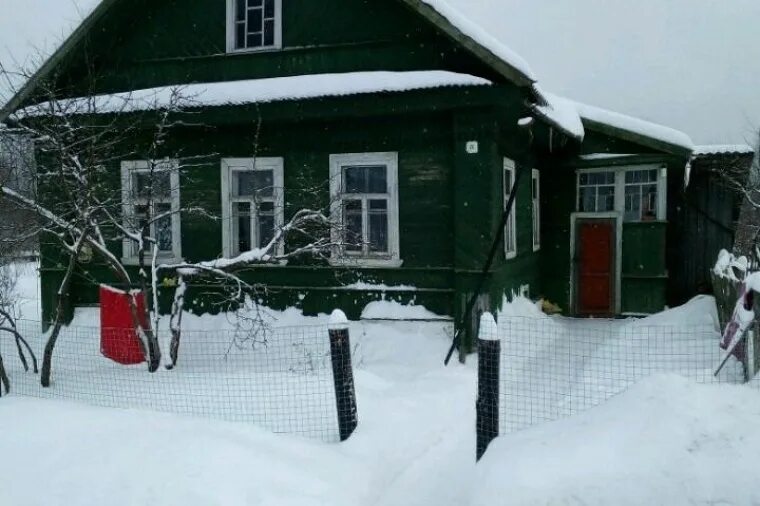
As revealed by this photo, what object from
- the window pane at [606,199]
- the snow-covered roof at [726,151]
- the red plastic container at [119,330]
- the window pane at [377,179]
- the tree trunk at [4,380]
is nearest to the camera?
the tree trunk at [4,380]

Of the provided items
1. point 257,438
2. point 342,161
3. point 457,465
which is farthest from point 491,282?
point 257,438

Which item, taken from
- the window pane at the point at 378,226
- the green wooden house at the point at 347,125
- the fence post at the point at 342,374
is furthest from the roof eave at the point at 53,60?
the fence post at the point at 342,374

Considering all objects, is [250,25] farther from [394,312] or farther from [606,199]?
[606,199]

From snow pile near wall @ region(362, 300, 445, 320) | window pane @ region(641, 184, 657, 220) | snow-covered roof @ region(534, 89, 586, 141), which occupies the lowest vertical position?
snow pile near wall @ region(362, 300, 445, 320)

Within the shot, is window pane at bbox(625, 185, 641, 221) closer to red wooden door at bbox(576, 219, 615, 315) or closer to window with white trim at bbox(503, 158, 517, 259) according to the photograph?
red wooden door at bbox(576, 219, 615, 315)

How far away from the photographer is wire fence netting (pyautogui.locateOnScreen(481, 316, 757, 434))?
569 cm

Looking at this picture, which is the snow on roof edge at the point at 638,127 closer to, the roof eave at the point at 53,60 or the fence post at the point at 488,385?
the fence post at the point at 488,385

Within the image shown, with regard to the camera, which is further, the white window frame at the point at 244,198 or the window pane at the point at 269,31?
the window pane at the point at 269,31

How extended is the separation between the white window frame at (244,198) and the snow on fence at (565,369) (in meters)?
3.65

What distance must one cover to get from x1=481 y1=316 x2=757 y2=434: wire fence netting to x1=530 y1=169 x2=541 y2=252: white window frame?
1718 millimetres

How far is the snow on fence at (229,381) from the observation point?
517cm

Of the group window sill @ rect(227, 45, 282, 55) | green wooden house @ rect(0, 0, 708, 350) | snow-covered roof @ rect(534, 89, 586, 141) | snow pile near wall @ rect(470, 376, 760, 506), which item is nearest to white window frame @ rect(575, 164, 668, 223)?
green wooden house @ rect(0, 0, 708, 350)

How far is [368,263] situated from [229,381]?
2.92 m

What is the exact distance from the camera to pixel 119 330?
7.94 m
